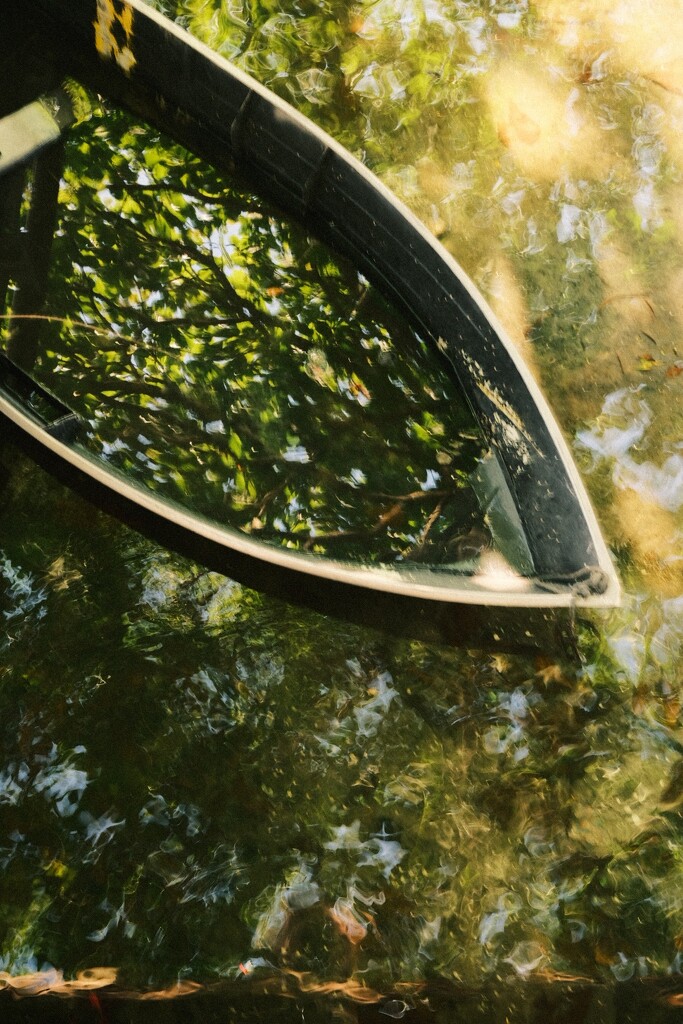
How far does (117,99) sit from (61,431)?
1.20m

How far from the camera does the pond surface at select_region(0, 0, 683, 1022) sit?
1648 mm

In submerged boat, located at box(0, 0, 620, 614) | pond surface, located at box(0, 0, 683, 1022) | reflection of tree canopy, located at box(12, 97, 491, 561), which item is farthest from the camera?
reflection of tree canopy, located at box(12, 97, 491, 561)

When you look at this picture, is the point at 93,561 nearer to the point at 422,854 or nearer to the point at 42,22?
the point at 422,854

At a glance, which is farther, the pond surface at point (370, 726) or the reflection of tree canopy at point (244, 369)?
the reflection of tree canopy at point (244, 369)

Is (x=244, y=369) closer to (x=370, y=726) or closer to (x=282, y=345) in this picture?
(x=282, y=345)

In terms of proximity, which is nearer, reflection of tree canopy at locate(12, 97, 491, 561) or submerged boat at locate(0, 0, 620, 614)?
submerged boat at locate(0, 0, 620, 614)

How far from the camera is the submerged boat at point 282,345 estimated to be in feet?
5.87

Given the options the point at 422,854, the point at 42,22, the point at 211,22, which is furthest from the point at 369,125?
the point at 422,854

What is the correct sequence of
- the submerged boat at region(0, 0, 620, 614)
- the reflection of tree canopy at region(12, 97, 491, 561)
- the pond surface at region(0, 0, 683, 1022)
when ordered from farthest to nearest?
the reflection of tree canopy at region(12, 97, 491, 561), the submerged boat at region(0, 0, 620, 614), the pond surface at region(0, 0, 683, 1022)

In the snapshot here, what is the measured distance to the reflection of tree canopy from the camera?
6.47 feet

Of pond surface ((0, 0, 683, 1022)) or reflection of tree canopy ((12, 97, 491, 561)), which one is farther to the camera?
reflection of tree canopy ((12, 97, 491, 561))

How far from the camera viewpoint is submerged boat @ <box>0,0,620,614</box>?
1.79 meters

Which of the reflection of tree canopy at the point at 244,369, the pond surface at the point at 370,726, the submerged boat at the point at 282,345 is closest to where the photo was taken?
the pond surface at the point at 370,726

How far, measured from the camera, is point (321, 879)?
170 centimetres
